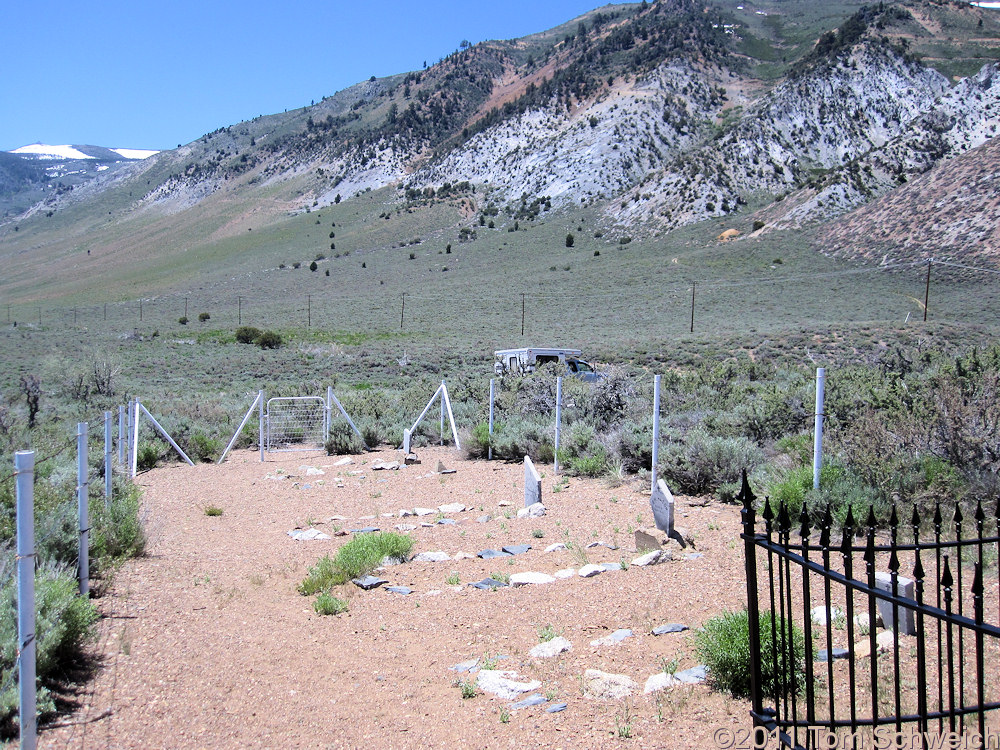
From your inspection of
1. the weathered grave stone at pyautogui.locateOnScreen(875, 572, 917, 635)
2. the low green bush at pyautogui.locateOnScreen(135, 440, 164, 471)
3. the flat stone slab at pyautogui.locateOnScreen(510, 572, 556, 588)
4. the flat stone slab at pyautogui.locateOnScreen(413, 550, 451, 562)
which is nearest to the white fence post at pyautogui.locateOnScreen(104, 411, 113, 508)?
the flat stone slab at pyautogui.locateOnScreen(413, 550, 451, 562)

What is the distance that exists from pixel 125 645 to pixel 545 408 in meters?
11.4

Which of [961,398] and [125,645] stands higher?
[961,398]

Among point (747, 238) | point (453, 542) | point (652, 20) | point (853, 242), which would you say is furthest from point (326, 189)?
point (453, 542)

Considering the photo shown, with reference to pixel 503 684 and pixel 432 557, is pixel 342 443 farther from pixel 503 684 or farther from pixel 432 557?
pixel 503 684

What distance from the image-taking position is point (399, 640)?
530 cm

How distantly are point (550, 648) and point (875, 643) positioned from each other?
7.40 feet

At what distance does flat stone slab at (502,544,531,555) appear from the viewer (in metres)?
7.43

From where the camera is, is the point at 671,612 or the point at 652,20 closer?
the point at 671,612

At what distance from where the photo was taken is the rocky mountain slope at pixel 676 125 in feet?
236

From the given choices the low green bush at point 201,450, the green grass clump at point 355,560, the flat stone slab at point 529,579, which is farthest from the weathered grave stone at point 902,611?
the low green bush at point 201,450

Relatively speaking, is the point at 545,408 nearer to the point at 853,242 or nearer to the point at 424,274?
the point at 853,242

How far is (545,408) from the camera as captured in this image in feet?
51.7

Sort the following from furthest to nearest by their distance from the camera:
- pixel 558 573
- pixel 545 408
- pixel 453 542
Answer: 1. pixel 545 408
2. pixel 453 542
3. pixel 558 573

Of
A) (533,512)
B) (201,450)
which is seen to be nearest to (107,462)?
(533,512)
